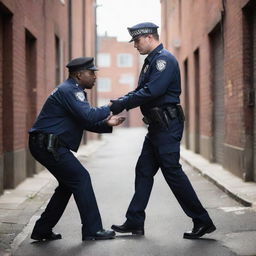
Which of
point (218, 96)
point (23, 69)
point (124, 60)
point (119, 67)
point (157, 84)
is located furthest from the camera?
point (124, 60)

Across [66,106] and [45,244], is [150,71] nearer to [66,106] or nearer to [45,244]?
[66,106]

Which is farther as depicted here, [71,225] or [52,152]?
[71,225]

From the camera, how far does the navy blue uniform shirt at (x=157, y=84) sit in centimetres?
529

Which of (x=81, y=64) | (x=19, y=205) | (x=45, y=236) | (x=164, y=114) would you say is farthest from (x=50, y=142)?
(x=19, y=205)

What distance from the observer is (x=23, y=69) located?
33.8 feet

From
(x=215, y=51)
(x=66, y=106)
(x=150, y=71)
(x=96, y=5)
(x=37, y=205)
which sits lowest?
(x=37, y=205)

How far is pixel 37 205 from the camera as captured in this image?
7844 millimetres

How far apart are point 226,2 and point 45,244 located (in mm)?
7617

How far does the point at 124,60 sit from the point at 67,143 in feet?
206

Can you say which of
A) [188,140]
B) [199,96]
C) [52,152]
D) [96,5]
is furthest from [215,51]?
[96,5]

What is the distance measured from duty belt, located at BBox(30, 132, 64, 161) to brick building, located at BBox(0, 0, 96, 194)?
11.8 ft

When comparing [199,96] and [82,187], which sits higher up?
[199,96]

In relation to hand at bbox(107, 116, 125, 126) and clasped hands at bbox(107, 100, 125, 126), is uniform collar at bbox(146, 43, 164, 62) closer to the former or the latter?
clasped hands at bbox(107, 100, 125, 126)

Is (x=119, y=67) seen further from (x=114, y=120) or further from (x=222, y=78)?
(x=114, y=120)
